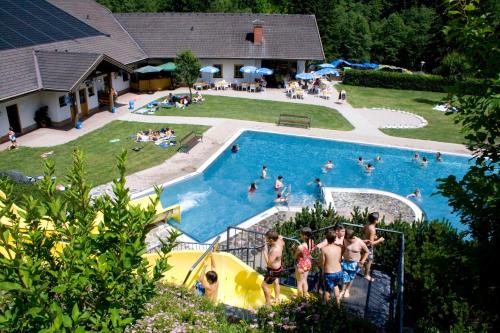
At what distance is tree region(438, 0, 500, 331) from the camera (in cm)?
487

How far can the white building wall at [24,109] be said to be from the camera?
77.6 feet

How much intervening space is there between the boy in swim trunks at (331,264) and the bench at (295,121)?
2006cm

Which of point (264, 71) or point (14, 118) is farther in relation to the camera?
point (264, 71)

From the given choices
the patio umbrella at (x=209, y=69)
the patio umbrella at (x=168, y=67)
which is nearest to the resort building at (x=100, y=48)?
the patio umbrella at (x=209, y=69)

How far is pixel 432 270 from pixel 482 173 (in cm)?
144

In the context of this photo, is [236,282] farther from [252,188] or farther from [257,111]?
[257,111]

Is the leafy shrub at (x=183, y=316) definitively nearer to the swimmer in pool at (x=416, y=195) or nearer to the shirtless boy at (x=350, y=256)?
the shirtless boy at (x=350, y=256)

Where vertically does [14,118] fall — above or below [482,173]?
below

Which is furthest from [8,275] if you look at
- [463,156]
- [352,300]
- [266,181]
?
[463,156]

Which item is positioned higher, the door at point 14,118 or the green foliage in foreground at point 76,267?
the green foliage in foreground at point 76,267

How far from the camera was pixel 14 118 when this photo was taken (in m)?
24.8

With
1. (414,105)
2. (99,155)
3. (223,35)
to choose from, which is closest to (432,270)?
(99,155)

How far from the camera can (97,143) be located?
79.4ft

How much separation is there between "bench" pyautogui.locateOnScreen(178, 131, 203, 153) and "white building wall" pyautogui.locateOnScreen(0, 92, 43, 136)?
926 cm
